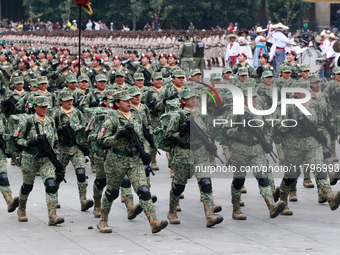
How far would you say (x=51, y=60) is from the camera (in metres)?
21.8

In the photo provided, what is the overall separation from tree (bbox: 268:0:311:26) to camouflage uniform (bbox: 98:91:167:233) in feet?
160

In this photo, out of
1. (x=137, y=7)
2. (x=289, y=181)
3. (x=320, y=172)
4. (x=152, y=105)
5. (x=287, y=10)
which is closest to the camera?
(x=320, y=172)

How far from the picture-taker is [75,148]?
10.3 metres

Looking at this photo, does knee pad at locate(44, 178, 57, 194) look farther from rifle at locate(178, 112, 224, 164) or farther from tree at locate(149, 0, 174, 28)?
tree at locate(149, 0, 174, 28)

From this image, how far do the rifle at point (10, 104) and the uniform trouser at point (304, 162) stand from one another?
555 cm

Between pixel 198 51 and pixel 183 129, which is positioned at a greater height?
pixel 198 51

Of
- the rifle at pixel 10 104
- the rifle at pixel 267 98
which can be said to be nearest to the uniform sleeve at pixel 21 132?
the rifle at pixel 10 104

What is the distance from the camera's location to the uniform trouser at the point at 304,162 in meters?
9.71

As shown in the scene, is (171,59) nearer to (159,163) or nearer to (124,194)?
(159,163)

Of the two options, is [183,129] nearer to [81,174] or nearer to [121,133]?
[121,133]


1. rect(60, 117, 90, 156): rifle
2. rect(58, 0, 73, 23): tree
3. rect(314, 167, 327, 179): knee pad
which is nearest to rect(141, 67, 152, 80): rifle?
rect(60, 117, 90, 156): rifle

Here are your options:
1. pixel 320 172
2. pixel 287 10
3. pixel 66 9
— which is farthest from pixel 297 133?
pixel 66 9

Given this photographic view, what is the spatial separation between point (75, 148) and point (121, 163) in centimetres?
184

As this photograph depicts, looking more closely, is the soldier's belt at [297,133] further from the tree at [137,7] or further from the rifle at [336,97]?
the tree at [137,7]
